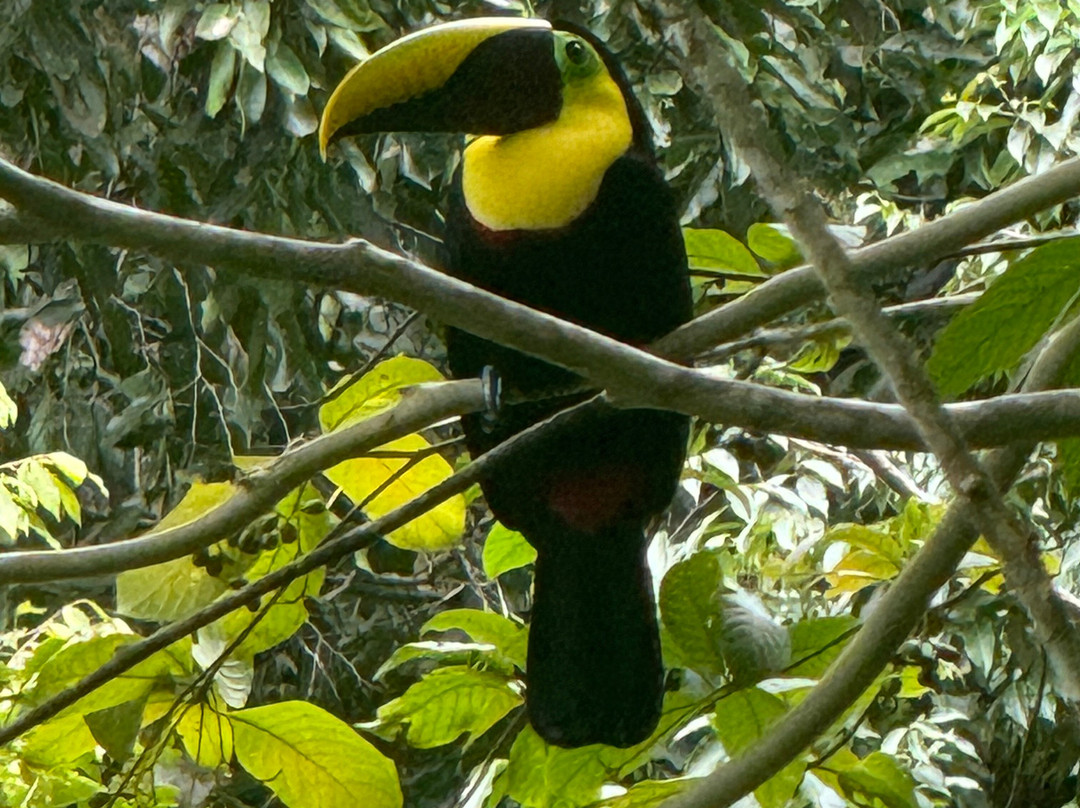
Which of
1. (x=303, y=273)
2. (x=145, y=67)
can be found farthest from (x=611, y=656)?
(x=145, y=67)

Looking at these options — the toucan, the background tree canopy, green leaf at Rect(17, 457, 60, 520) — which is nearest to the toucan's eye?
the toucan

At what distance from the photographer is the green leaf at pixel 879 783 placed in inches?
27.7

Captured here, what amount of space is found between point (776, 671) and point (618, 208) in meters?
0.42

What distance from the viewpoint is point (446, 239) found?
1.08 m

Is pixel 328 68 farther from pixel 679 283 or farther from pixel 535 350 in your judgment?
pixel 535 350

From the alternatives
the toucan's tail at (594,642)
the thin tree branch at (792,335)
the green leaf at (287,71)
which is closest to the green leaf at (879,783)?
the toucan's tail at (594,642)

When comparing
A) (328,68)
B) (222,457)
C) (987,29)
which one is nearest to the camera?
(328,68)

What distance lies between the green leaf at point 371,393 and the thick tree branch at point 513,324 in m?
0.24

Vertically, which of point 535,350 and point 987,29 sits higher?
point 535,350

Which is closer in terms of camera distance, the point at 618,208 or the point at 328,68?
the point at 618,208

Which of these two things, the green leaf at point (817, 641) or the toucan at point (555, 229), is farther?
the toucan at point (555, 229)

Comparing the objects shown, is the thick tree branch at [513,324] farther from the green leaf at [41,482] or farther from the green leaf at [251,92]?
the green leaf at [251,92]

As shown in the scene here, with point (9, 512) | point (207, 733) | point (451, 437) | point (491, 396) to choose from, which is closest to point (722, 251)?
point (491, 396)

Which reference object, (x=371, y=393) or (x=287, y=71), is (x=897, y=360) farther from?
(x=287, y=71)
